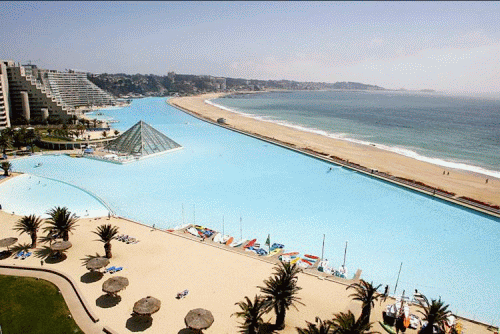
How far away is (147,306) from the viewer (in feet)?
52.1

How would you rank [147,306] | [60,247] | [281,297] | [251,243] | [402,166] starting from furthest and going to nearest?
[402,166]
[251,243]
[60,247]
[147,306]
[281,297]

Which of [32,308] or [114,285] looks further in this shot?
[114,285]

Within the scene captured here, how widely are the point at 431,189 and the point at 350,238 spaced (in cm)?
1729

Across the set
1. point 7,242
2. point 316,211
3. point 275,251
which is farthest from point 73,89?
point 275,251

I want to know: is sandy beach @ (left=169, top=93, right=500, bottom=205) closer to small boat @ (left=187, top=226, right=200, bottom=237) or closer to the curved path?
small boat @ (left=187, top=226, right=200, bottom=237)

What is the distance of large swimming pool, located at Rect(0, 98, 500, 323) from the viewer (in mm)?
23062

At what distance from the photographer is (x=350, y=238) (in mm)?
27469

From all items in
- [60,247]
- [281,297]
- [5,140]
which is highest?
[5,140]

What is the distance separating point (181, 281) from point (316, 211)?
17455 millimetres

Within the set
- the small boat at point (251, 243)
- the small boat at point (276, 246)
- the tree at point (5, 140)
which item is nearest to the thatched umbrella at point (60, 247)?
the small boat at point (251, 243)

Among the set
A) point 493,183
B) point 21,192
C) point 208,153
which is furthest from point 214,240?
point 493,183

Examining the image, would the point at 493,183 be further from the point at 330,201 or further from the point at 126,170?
the point at 126,170

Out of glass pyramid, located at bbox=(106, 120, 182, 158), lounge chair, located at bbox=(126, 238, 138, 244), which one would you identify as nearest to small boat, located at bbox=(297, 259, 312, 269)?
lounge chair, located at bbox=(126, 238, 138, 244)

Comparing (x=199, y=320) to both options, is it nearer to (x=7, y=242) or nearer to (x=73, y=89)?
(x=7, y=242)
